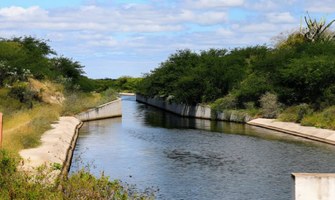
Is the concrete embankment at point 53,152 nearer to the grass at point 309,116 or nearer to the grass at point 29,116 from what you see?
the grass at point 29,116

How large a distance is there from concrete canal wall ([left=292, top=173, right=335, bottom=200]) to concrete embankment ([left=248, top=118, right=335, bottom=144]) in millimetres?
36020

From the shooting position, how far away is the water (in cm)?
2981

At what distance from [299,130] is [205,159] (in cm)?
2283

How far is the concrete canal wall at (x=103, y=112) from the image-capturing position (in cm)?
8162

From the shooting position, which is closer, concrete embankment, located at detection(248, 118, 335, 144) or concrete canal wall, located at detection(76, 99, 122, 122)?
concrete embankment, located at detection(248, 118, 335, 144)

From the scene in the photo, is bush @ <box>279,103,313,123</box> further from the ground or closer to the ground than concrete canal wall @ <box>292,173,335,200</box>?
closer to the ground

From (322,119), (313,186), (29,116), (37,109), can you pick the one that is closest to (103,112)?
(37,109)

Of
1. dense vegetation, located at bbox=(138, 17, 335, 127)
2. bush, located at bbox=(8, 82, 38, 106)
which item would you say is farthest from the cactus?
bush, located at bbox=(8, 82, 38, 106)

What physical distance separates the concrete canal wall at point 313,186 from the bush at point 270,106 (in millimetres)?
57577

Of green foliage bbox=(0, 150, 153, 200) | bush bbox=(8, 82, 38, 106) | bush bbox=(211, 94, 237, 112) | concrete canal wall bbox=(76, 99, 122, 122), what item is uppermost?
bush bbox=(8, 82, 38, 106)

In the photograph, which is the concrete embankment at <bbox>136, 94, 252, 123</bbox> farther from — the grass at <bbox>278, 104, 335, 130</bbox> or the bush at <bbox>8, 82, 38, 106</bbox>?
the bush at <bbox>8, 82, 38, 106</bbox>

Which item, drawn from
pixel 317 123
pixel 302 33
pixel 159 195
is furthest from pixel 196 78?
pixel 159 195

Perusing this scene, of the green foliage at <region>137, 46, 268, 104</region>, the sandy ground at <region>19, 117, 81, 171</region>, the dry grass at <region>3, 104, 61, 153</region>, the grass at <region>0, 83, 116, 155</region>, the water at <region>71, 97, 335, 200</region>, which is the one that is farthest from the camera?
the green foliage at <region>137, 46, 268, 104</region>

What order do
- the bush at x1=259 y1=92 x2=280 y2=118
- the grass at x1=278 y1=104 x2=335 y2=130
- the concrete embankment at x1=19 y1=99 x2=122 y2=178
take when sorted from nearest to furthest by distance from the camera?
the concrete embankment at x1=19 y1=99 x2=122 y2=178
the grass at x1=278 y1=104 x2=335 y2=130
the bush at x1=259 y1=92 x2=280 y2=118
